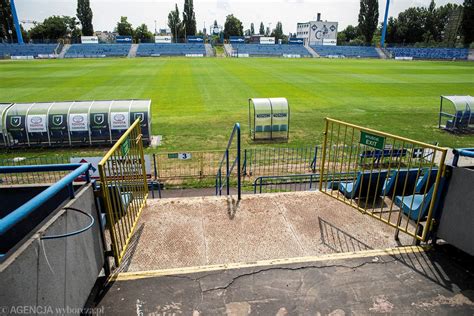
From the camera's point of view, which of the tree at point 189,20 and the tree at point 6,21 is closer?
the tree at point 6,21

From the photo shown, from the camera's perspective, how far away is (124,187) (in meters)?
5.02

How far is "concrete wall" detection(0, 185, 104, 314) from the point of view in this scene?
235 cm

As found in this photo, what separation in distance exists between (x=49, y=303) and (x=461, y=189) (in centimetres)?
497

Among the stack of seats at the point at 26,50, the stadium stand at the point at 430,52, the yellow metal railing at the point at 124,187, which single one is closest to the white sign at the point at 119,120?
the yellow metal railing at the point at 124,187

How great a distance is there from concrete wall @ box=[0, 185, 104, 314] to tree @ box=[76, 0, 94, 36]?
116121 mm

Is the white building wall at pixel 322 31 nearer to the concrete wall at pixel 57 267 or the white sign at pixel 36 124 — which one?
the white sign at pixel 36 124

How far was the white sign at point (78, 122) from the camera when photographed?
15.9m

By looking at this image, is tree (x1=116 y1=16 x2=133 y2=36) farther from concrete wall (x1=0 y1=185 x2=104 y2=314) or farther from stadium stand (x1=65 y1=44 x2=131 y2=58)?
concrete wall (x1=0 y1=185 x2=104 y2=314)

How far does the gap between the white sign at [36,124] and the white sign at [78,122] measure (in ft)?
4.18

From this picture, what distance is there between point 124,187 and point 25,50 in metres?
92.2

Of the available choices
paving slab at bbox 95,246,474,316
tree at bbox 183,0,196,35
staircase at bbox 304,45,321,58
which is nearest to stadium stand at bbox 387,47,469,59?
staircase at bbox 304,45,321,58

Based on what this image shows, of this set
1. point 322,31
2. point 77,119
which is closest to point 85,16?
point 322,31

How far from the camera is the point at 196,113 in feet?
72.4

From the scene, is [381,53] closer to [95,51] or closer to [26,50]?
Result: [95,51]
